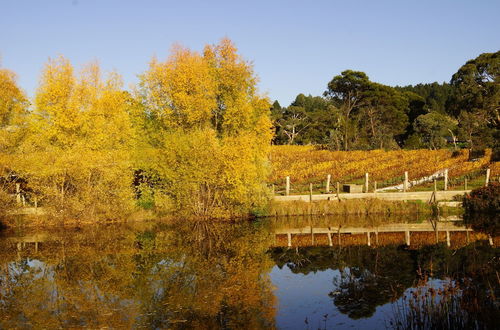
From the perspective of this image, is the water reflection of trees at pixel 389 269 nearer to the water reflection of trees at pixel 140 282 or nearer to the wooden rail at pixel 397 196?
the water reflection of trees at pixel 140 282

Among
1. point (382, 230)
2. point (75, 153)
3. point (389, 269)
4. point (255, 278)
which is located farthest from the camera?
point (75, 153)

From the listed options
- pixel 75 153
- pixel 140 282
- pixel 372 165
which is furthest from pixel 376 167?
pixel 140 282

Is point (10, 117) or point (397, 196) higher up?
point (10, 117)

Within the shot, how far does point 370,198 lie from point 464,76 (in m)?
41.0

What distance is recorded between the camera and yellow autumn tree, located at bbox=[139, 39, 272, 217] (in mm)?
29031

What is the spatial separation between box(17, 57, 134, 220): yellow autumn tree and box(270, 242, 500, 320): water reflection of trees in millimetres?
13868

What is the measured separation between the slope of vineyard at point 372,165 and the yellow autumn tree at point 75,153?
13061 mm

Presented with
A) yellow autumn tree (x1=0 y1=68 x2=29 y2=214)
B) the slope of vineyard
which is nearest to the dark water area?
yellow autumn tree (x1=0 y1=68 x2=29 y2=214)

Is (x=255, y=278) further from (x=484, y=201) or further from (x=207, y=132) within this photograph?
(x=484, y=201)

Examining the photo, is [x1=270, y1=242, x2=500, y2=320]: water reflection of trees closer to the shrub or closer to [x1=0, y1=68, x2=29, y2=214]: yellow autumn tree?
the shrub

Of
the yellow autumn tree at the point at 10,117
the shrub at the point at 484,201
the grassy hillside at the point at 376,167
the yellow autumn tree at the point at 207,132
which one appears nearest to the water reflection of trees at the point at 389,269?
the yellow autumn tree at the point at 207,132

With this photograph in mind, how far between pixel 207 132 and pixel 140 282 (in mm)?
15123

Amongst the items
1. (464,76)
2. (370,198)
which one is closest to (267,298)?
(370,198)

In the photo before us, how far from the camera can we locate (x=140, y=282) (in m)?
15.5
